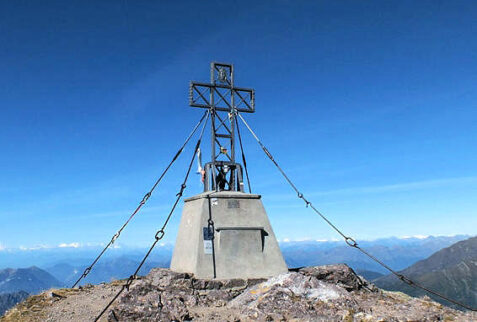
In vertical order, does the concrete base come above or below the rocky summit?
above

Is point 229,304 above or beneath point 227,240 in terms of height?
beneath

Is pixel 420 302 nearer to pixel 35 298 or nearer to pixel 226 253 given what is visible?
pixel 226 253

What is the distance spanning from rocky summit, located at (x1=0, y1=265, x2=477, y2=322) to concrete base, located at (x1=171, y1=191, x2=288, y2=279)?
753 millimetres

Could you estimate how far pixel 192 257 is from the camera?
1623cm

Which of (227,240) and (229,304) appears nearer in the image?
(229,304)

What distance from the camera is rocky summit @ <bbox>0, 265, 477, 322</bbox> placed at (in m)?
11.7

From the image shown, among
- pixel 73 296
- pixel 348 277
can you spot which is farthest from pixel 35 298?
pixel 348 277

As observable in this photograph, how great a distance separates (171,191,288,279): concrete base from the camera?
16.0 meters

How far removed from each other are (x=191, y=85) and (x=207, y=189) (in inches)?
220

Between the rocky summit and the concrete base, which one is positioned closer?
the rocky summit

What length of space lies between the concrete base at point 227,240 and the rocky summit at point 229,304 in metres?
0.75

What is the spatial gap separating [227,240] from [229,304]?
3.44 meters

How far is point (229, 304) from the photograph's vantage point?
13648mm

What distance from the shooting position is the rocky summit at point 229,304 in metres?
11.7
